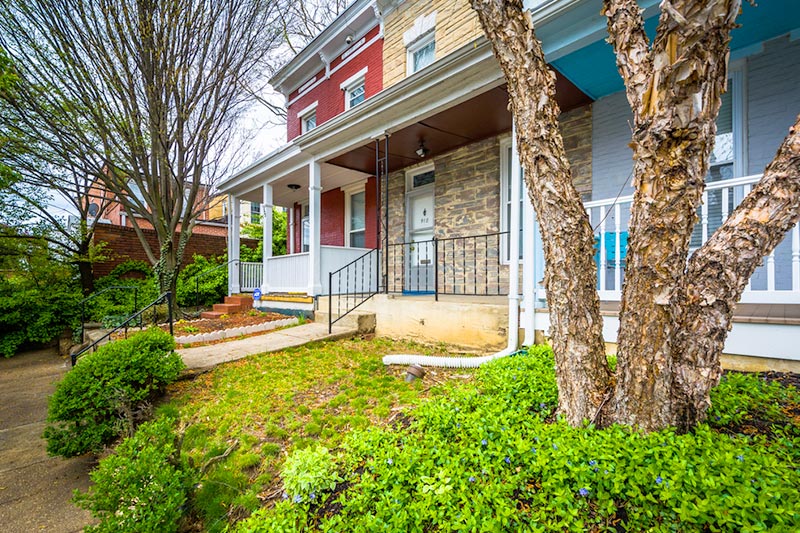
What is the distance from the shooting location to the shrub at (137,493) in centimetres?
175

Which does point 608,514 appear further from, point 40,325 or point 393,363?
point 40,325

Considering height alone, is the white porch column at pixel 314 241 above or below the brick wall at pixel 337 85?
below

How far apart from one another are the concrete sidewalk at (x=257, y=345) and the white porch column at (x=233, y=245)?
4087 millimetres

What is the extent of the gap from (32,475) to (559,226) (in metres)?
4.31

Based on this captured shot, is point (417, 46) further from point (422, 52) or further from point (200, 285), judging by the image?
point (200, 285)

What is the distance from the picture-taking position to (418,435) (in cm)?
198

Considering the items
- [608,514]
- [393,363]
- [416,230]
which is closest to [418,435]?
[608,514]

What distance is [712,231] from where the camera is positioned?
3.75 meters

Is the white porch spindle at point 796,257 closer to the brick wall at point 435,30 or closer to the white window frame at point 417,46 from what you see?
the brick wall at point 435,30

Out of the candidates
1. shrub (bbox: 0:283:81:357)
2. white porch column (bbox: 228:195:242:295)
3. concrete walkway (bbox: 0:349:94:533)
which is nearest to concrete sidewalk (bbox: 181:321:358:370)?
concrete walkway (bbox: 0:349:94:533)

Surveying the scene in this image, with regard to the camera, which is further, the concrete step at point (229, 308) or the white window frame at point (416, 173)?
the concrete step at point (229, 308)

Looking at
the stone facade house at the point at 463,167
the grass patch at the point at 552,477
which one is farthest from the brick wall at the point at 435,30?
the grass patch at the point at 552,477

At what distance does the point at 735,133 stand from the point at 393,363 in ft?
14.7

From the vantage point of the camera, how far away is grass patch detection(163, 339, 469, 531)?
2.18 meters
